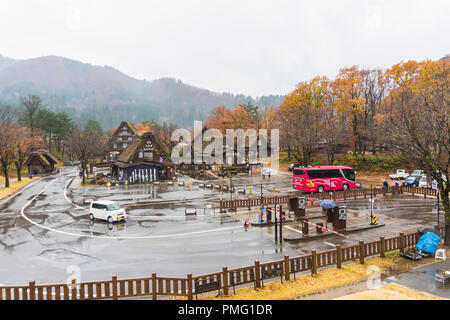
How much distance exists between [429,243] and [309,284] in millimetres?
7241

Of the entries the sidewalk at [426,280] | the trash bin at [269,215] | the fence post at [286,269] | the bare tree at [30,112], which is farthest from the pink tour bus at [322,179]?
the bare tree at [30,112]

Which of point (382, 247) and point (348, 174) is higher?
point (348, 174)

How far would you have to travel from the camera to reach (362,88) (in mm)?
57375

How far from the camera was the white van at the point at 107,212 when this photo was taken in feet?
75.2

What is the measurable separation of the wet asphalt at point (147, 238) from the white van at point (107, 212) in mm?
533

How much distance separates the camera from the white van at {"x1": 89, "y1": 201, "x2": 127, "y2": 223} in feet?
75.2

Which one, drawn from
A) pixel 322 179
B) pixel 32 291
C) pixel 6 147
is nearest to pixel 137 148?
pixel 6 147

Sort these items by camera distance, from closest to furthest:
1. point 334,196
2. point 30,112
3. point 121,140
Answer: point 334,196
point 121,140
point 30,112

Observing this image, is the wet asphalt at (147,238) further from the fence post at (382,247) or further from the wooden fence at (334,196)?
the fence post at (382,247)

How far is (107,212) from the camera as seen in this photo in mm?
23031

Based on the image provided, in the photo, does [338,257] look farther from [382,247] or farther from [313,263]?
[382,247]
